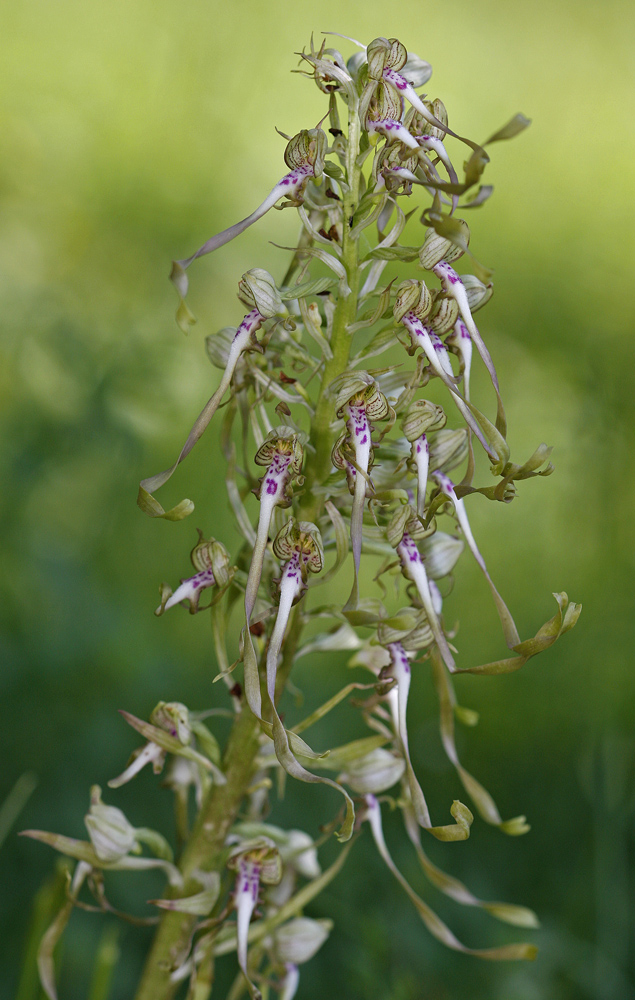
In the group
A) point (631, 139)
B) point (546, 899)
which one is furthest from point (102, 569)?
point (631, 139)

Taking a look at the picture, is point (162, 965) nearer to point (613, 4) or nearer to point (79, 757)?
point (79, 757)

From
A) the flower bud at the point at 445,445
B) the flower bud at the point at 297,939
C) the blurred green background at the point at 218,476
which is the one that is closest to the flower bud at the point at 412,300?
the flower bud at the point at 445,445

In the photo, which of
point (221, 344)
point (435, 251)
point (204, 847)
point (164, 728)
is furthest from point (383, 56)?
point (204, 847)

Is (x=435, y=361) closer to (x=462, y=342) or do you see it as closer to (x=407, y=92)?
(x=462, y=342)

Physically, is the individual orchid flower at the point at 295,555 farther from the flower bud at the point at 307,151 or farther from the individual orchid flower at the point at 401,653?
the flower bud at the point at 307,151

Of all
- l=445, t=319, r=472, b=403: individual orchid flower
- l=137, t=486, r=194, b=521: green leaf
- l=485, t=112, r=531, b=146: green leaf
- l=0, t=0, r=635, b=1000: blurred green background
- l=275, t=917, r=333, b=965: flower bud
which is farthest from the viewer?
l=0, t=0, r=635, b=1000: blurred green background

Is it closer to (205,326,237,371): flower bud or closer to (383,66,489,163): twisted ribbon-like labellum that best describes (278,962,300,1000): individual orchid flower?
(205,326,237,371): flower bud

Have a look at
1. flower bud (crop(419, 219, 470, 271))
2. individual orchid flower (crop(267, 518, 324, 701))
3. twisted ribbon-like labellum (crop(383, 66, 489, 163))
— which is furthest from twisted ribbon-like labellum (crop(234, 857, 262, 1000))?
twisted ribbon-like labellum (crop(383, 66, 489, 163))
